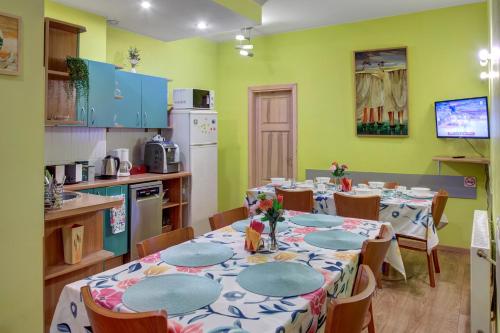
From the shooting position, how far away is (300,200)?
3471mm

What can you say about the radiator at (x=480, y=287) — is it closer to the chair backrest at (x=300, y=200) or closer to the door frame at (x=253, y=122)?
the chair backrest at (x=300, y=200)

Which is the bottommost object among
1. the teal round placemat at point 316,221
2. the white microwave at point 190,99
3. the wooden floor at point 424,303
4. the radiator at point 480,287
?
the wooden floor at point 424,303

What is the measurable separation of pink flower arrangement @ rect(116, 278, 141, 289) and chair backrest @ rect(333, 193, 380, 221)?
7.19 ft

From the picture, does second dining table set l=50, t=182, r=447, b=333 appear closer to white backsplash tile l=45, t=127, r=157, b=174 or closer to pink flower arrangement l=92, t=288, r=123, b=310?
pink flower arrangement l=92, t=288, r=123, b=310

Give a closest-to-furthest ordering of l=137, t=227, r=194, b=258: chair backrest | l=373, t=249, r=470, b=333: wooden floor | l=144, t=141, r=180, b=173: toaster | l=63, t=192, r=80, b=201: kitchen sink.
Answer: l=137, t=227, r=194, b=258: chair backrest
l=373, t=249, r=470, b=333: wooden floor
l=63, t=192, r=80, b=201: kitchen sink
l=144, t=141, r=180, b=173: toaster

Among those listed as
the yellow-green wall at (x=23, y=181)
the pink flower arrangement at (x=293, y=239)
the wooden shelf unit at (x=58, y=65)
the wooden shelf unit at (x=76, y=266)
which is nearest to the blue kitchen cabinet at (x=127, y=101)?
the wooden shelf unit at (x=58, y=65)

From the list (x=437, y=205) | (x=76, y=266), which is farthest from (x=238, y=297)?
(x=437, y=205)

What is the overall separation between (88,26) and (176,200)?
2.21 meters

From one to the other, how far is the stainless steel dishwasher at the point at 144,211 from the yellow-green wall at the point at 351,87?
196 centimetres

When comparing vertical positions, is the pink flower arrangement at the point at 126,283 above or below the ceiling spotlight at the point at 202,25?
below

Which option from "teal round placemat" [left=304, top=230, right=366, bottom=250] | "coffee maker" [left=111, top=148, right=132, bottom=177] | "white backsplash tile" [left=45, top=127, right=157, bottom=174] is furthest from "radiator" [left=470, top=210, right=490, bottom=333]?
"white backsplash tile" [left=45, top=127, right=157, bottom=174]

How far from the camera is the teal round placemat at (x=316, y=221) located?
2.39 metres

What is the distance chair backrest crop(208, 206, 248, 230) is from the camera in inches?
95.4

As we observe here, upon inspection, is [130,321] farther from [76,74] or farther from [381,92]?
[381,92]
